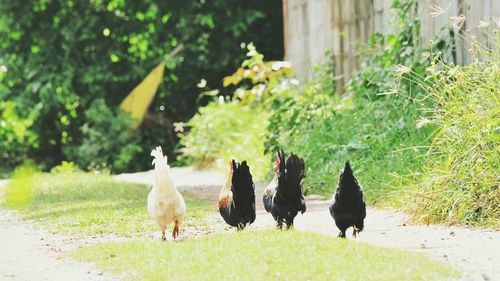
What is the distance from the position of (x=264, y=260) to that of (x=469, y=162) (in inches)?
102

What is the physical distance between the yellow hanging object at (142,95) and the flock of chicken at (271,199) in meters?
12.6

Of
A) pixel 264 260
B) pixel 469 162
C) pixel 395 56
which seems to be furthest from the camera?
pixel 395 56

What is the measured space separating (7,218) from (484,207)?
16.5 ft

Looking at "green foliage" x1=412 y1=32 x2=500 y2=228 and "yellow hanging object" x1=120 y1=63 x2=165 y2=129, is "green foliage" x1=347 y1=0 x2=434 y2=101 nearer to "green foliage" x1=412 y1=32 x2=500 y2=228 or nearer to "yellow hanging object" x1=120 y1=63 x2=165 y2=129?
"green foliage" x1=412 y1=32 x2=500 y2=228

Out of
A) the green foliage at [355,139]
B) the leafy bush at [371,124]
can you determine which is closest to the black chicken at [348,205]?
the green foliage at [355,139]

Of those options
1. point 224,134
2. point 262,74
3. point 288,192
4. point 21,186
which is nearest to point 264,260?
point 288,192

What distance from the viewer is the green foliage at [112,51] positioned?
2069 cm

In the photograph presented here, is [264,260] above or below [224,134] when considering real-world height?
below

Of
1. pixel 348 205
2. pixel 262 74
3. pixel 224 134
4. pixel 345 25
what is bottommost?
pixel 348 205

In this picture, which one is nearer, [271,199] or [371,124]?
[271,199]

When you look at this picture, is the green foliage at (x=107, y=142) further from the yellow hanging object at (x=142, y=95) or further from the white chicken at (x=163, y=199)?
the white chicken at (x=163, y=199)

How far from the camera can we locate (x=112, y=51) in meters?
21.1

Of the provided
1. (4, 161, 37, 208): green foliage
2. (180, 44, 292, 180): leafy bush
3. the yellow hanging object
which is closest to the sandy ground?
(4, 161, 37, 208): green foliage

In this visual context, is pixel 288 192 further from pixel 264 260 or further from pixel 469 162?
pixel 264 260
